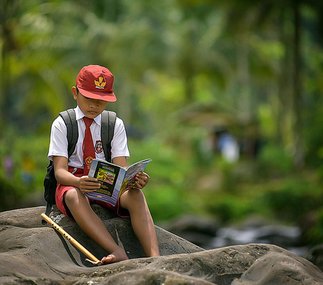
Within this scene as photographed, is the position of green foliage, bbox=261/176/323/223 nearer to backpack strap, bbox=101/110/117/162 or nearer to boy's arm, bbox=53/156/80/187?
backpack strap, bbox=101/110/117/162

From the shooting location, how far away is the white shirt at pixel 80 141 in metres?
5.15

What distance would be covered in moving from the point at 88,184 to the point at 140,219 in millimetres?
401

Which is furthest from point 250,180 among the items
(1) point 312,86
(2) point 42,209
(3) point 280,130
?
(2) point 42,209

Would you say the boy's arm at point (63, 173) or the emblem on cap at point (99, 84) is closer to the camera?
the boy's arm at point (63, 173)

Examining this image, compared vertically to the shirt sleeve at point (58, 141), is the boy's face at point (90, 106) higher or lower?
higher

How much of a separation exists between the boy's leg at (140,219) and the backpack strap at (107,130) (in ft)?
0.98

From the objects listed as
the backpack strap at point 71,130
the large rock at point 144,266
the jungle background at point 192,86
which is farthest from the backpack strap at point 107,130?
the jungle background at point 192,86

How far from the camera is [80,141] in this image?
5.23 m

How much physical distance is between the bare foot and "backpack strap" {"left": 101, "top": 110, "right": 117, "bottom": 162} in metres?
0.65

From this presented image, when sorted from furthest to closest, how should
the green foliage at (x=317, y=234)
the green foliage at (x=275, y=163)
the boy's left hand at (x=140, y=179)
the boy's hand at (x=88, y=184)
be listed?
the green foliage at (x=275, y=163)
the green foliage at (x=317, y=234)
the boy's left hand at (x=140, y=179)
the boy's hand at (x=88, y=184)

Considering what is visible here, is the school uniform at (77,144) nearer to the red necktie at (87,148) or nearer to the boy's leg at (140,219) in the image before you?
the red necktie at (87,148)

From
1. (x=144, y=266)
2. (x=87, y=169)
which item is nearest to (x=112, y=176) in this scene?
(x=87, y=169)

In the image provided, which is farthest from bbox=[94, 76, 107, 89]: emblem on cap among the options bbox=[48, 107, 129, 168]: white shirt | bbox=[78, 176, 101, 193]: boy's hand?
bbox=[78, 176, 101, 193]: boy's hand

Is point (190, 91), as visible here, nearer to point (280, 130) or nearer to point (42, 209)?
point (280, 130)
